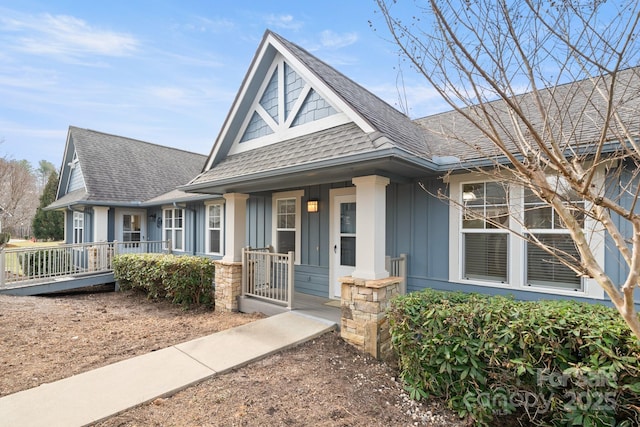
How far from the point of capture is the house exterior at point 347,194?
14.6ft

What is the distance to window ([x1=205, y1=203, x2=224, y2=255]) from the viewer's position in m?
9.73

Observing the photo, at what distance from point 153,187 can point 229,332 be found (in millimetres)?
11319

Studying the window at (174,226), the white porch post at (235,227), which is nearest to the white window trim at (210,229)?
the window at (174,226)

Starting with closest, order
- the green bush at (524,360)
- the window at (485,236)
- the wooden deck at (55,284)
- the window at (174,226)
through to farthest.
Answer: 1. the green bush at (524,360)
2. the window at (485,236)
3. the wooden deck at (55,284)
4. the window at (174,226)

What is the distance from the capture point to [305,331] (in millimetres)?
4688

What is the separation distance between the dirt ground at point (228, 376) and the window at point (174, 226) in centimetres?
520

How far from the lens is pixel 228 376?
3.61 meters

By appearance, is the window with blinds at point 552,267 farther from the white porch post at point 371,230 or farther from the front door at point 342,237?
the front door at point 342,237

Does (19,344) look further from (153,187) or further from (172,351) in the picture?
(153,187)

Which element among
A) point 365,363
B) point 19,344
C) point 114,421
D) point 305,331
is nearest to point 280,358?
point 305,331

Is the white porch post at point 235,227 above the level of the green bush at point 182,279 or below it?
above

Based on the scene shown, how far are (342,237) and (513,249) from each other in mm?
3050

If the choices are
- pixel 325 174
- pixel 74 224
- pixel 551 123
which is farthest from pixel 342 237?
pixel 74 224

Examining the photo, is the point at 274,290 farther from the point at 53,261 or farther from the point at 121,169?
the point at 121,169
